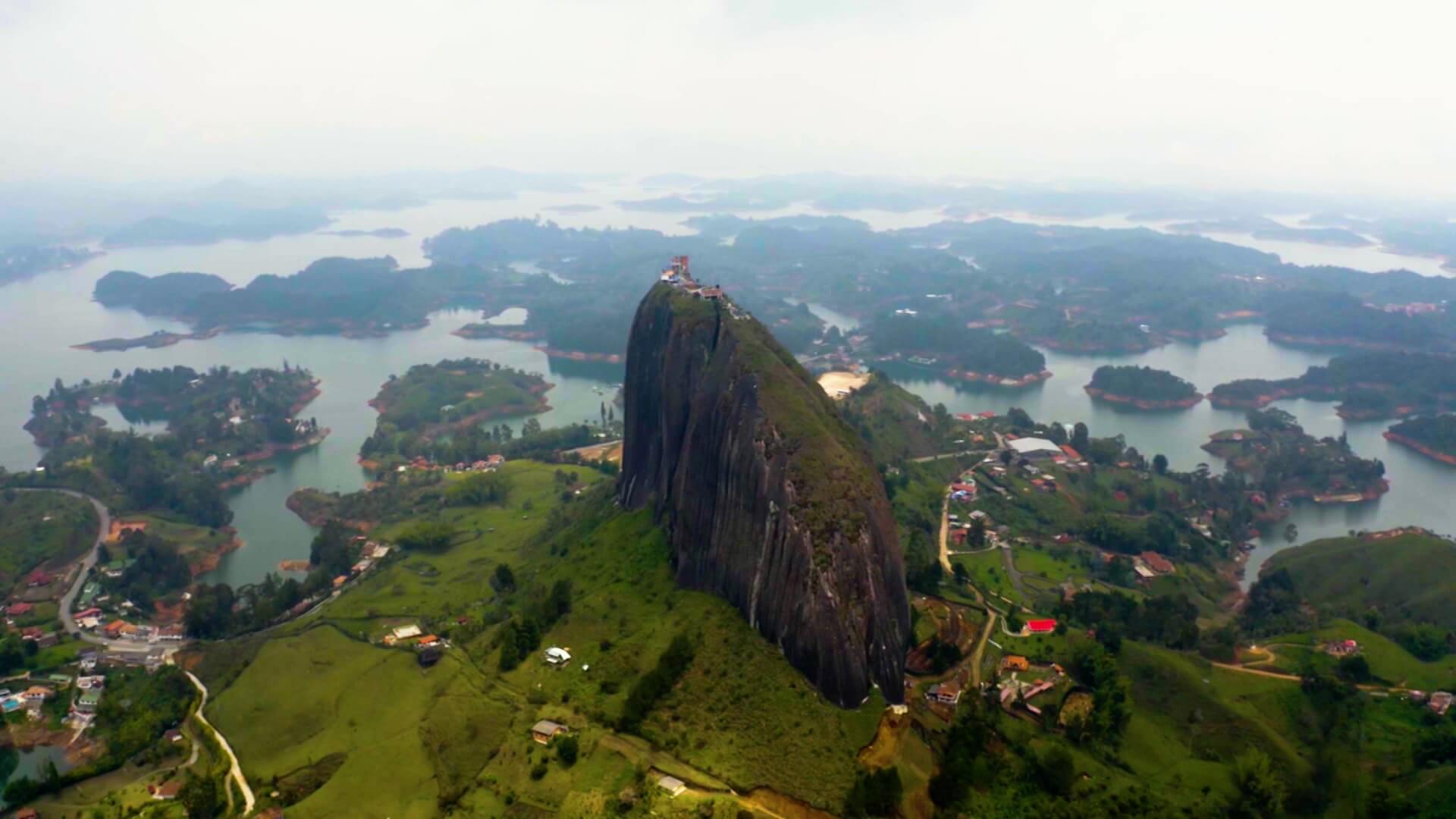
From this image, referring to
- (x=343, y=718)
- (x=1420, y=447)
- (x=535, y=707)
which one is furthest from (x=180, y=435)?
(x=1420, y=447)

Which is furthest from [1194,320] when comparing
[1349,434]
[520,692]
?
[520,692]

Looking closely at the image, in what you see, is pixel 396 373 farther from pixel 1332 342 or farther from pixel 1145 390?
pixel 1332 342

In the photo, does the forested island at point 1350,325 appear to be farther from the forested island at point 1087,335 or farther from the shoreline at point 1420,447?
the shoreline at point 1420,447

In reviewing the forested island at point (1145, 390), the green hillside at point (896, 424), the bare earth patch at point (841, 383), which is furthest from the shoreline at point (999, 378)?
the green hillside at point (896, 424)

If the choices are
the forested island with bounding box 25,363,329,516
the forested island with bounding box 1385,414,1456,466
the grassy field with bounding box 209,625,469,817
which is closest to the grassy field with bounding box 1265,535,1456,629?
the forested island with bounding box 1385,414,1456,466

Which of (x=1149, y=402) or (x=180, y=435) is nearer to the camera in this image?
(x=180, y=435)

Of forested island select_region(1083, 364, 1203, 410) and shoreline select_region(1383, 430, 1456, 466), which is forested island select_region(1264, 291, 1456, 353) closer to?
shoreline select_region(1383, 430, 1456, 466)
